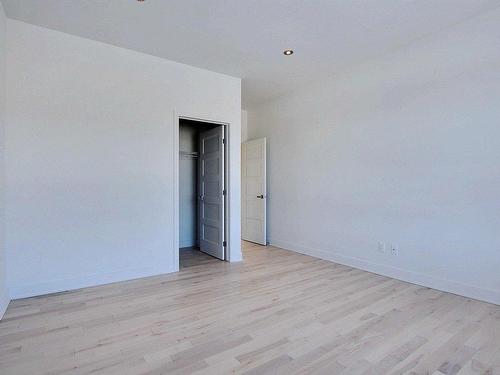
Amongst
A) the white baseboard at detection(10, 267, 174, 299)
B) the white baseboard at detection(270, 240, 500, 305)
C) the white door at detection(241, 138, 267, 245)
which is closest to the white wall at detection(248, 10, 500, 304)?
the white baseboard at detection(270, 240, 500, 305)

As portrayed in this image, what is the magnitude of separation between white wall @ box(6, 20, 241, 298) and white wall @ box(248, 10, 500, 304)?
219 cm

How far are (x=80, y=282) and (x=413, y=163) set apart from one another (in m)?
4.12

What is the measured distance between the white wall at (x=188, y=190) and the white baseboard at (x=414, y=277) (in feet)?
7.02

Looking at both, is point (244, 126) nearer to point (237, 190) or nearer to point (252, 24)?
point (237, 190)

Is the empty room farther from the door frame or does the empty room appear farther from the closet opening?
the closet opening

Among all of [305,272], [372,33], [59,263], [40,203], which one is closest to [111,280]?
[59,263]

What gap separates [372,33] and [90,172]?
140 inches

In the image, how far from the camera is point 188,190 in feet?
18.1

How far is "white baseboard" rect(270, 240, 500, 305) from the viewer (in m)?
2.89

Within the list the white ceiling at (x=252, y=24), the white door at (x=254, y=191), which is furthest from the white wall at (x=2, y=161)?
the white door at (x=254, y=191)

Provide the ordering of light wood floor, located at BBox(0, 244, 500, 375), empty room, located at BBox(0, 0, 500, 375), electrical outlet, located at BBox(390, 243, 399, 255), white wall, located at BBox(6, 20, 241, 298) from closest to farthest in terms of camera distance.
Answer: light wood floor, located at BBox(0, 244, 500, 375) → empty room, located at BBox(0, 0, 500, 375) → white wall, located at BBox(6, 20, 241, 298) → electrical outlet, located at BBox(390, 243, 399, 255)

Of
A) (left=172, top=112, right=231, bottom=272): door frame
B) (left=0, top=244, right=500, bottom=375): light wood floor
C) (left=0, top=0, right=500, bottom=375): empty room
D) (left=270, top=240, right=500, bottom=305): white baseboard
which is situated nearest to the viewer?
(left=0, top=244, right=500, bottom=375): light wood floor

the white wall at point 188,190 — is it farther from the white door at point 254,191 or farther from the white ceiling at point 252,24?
the white ceiling at point 252,24

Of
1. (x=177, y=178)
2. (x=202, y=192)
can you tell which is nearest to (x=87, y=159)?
(x=177, y=178)
